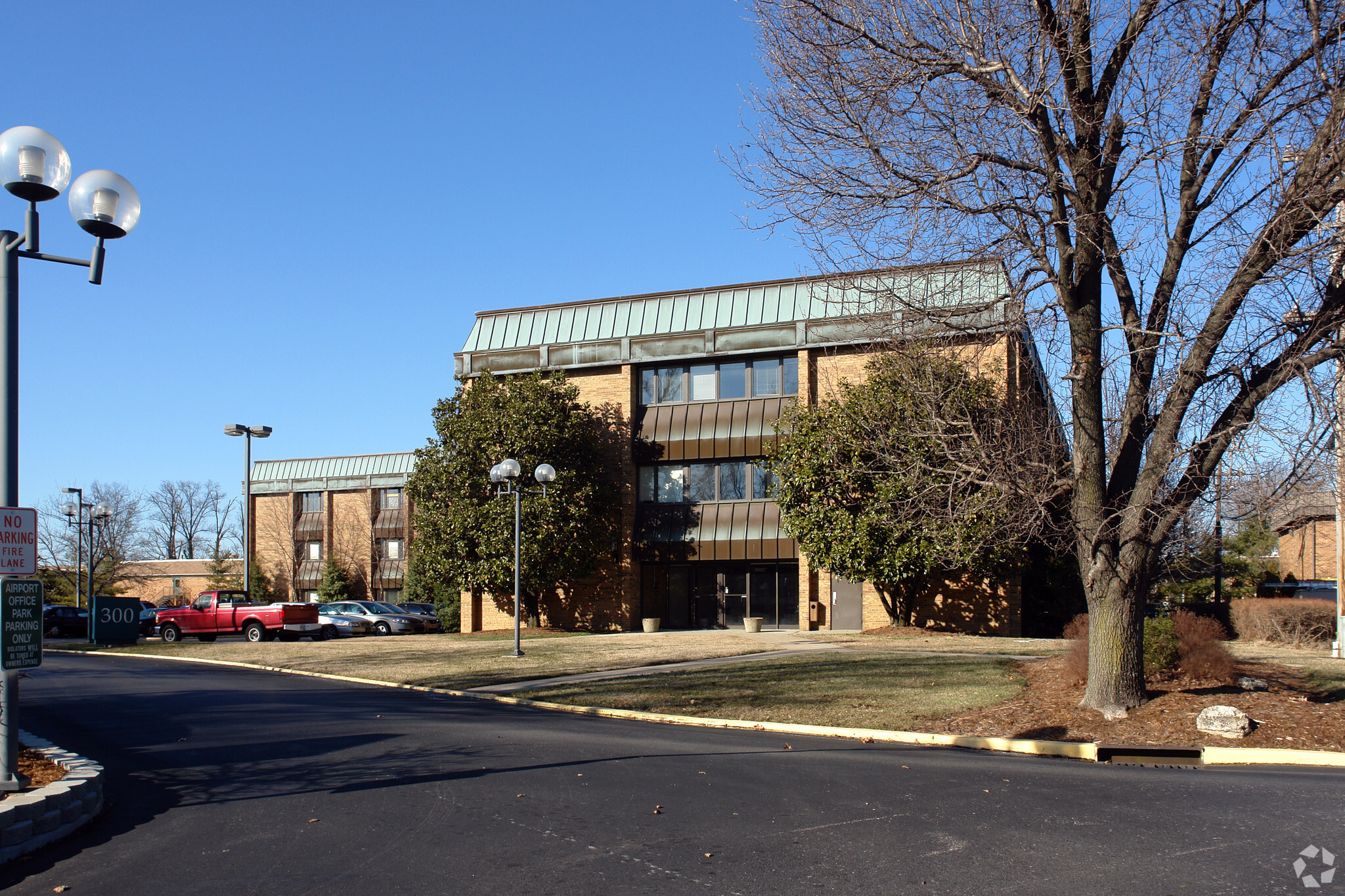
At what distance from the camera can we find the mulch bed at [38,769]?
774 centimetres

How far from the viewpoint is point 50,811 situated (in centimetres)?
693

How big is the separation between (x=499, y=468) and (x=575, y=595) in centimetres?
1307

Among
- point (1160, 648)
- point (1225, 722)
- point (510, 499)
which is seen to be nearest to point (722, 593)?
point (510, 499)

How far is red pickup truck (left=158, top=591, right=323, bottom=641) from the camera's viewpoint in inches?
1244

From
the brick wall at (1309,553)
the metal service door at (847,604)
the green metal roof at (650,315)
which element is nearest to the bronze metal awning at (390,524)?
the green metal roof at (650,315)

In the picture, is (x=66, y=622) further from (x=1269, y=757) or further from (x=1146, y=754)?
(x=1269, y=757)

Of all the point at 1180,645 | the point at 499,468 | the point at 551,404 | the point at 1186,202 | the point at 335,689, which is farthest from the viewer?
the point at 551,404

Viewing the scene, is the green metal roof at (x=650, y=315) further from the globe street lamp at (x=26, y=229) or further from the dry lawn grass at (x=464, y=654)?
the globe street lamp at (x=26, y=229)

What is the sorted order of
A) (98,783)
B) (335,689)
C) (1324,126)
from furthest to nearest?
(335,689) → (1324,126) → (98,783)

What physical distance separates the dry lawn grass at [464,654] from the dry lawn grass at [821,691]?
2104 mm

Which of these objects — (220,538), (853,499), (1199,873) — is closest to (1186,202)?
(1199,873)

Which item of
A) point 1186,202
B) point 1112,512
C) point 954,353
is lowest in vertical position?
point 1112,512

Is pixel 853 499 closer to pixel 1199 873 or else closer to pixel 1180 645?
pixel 1180 645

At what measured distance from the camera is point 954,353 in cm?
1327
